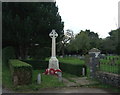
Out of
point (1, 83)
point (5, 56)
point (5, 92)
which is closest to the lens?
point (5, 92)

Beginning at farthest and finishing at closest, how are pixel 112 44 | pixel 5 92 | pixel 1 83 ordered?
pixel 112 44, pixel 1 83, pixel 5 92

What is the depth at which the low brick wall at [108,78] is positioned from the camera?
8250 mm

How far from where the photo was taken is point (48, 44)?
68.7 ft

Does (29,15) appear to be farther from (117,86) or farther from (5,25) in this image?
(117,86)

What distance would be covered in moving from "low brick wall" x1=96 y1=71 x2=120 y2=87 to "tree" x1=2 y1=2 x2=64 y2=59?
10.4 metres

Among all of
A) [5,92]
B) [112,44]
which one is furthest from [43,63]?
[112,44]

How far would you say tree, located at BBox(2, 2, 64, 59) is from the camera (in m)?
17.5

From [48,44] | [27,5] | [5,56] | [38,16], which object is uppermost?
[27,5]

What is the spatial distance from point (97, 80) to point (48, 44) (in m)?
11.9

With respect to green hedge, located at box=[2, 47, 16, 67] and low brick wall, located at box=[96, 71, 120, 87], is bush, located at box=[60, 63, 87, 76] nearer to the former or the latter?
low brick wall, located at box=[96, 71, 120, 87]

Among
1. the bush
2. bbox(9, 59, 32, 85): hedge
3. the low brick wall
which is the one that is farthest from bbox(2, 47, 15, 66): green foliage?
the low brick wall

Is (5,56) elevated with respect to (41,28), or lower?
lower

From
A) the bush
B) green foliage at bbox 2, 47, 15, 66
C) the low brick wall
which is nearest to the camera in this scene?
the low brick wall

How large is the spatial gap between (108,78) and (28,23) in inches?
447
